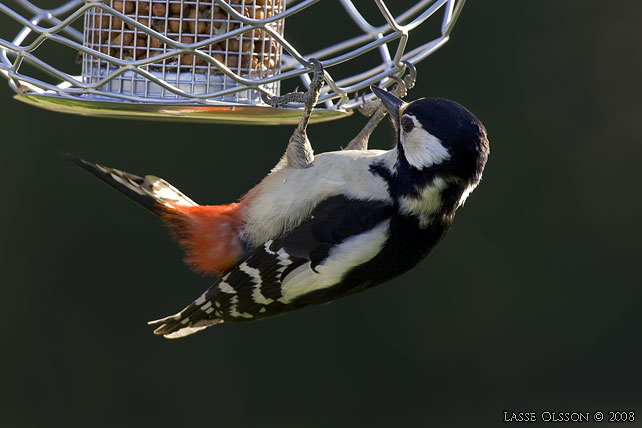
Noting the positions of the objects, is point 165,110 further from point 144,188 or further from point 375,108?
point 375,108

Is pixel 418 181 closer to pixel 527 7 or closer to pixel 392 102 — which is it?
pixel 392 102

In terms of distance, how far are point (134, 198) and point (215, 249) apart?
234 mm

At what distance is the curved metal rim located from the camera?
76.9 inches

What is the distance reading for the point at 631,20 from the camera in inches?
268

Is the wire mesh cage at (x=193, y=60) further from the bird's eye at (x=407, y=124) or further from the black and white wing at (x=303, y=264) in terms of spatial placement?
the black and white wing at (x=303, y=264)

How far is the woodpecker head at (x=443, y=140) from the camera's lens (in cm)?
205

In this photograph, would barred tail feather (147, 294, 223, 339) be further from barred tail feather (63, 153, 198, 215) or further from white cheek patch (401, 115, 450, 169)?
white cheek patch (401, 115, 450, 169)

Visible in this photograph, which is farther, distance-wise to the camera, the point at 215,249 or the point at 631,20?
the point at 631,20

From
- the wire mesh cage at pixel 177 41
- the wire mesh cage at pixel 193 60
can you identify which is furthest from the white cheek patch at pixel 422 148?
the wire mesh cage at pixel 177 41

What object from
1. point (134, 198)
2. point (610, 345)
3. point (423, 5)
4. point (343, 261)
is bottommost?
point (343, 261)

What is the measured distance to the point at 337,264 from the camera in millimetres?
2297

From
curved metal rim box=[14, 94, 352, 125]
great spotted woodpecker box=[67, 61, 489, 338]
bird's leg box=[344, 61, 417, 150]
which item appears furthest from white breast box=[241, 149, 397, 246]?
curved metal rim box=[14, 94, 352, 125]

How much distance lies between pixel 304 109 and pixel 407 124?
0.23 meters

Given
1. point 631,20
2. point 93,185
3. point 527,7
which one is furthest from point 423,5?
point 631,20
